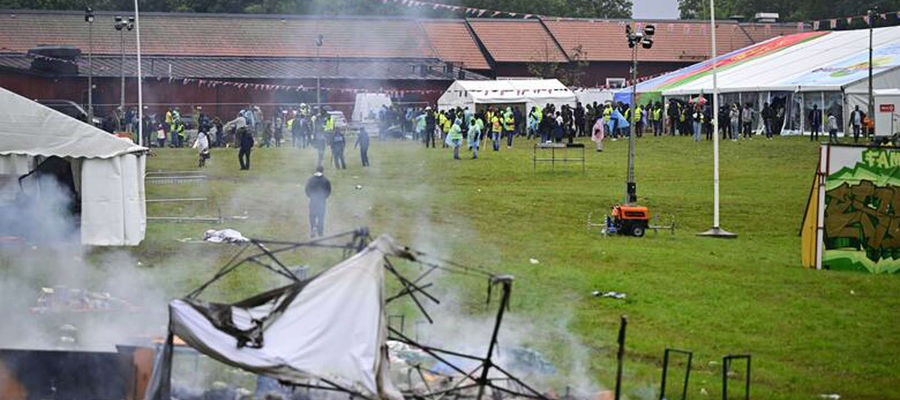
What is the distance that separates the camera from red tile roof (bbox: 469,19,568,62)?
74.6 m

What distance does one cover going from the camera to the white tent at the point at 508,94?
57.6 meters

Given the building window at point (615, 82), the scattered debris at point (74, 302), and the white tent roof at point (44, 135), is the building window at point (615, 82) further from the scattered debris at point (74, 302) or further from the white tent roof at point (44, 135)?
the scattered debris at point (74, 302)

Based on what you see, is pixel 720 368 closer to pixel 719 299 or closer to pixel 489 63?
pixel 719 299

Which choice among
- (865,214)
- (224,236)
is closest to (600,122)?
(865,214)

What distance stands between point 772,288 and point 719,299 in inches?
60.8

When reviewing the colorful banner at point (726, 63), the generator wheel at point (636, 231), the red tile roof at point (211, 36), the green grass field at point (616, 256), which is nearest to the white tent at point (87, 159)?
the green grass field at point (616, 256)

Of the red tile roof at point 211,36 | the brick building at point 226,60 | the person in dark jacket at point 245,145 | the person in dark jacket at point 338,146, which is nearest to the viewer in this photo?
the person in dark jacket at point 338,146

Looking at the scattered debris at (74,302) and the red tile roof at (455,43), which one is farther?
the red tile roof at (455,43)

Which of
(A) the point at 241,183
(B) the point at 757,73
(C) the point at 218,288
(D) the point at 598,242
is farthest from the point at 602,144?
(C) the point at 218,288

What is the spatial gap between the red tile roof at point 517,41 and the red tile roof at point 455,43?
653mm

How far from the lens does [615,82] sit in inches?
2913

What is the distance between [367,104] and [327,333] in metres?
46.4

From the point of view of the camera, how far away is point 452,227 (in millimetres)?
28078

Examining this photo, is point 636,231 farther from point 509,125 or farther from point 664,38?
point 664,38
